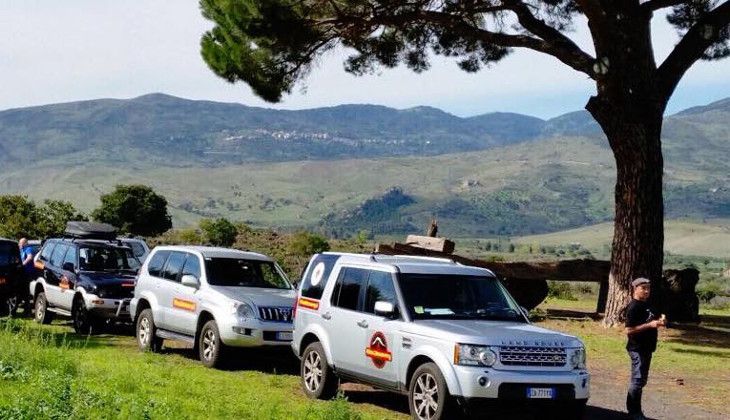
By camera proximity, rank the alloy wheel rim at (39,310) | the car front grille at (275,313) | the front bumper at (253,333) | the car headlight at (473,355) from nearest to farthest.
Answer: the car headlight at (473,355)
the front bumper at (253,333)
the car front grille at (275,313)
the alloy wheel rim at (39,310)

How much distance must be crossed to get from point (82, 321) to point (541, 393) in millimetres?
12531

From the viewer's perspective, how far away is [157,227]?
99.9 meters

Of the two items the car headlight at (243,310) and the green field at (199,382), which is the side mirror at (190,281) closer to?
the car headlight at (243,310)

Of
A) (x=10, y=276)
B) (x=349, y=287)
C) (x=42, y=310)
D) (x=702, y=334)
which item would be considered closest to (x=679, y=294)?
(x=702, y=334)

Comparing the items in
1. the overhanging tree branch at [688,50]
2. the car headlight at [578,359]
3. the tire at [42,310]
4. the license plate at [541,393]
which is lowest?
the tire at [42,310]

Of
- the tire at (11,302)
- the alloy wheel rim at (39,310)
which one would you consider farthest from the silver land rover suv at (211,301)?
the tire at (11,302)

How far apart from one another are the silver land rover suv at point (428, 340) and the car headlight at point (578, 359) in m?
0.01

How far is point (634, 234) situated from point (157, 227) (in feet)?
276

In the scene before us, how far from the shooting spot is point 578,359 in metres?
10.7

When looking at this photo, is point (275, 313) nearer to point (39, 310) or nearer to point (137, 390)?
point (137, 390)

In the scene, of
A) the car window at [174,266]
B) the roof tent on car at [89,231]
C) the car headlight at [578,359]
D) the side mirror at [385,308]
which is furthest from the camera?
the roof tent on car at [89,231]

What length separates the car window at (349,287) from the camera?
40.1 feet

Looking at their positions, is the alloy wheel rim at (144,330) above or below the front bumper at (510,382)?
below

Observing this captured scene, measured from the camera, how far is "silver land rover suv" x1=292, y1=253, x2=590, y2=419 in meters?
10.2
